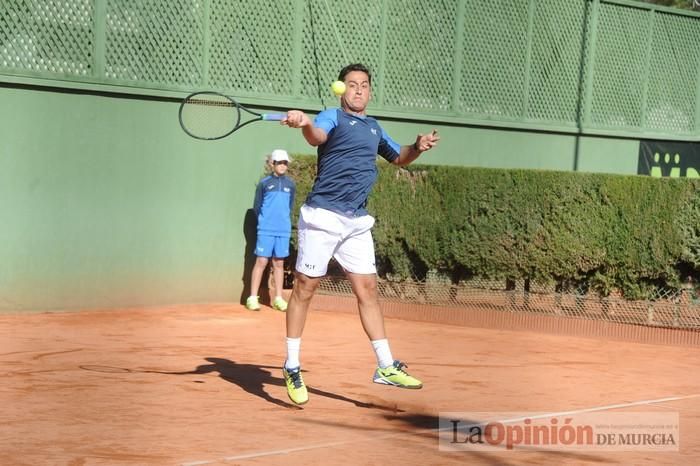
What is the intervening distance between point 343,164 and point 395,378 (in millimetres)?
1424

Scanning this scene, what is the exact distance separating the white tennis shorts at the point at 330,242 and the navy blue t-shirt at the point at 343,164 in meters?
0.06

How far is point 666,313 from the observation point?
1139 cm

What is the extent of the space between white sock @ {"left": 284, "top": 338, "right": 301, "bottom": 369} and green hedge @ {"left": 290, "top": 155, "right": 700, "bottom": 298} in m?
5.28

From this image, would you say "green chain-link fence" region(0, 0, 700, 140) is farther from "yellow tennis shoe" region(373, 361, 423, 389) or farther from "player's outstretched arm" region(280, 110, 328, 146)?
"yellow tennis shoe" region(373, 361, 423, 389)

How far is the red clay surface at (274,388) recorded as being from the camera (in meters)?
5.90

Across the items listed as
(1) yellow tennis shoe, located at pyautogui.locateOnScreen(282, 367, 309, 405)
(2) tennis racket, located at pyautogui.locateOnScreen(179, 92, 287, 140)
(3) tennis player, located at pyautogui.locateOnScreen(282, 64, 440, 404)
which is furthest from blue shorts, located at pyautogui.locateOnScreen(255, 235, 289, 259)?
(1) yellow tennis shoe, located at pyautogui.locateOnScreen(282, 367, 309, 405)

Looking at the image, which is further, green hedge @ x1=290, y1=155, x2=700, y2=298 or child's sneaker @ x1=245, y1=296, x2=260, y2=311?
child's sneaker @ x1=245, y1=296, x2=260, y2=311

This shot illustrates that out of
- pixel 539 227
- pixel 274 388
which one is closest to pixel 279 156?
pixel 539 227

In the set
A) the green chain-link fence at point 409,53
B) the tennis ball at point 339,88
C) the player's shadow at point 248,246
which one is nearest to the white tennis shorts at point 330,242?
the tennis ball at point 339,88

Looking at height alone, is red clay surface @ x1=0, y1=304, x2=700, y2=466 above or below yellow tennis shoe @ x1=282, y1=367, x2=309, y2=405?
below

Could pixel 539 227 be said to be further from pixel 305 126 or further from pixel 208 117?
pixel 305 126

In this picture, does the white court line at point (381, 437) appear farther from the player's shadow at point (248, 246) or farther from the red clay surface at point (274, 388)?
the player's shadow at point (248, 246)

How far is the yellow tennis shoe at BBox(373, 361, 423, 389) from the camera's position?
24.3 feet

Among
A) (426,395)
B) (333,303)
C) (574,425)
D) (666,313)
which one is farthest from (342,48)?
(574,425)
